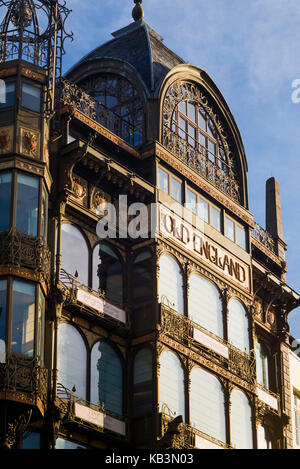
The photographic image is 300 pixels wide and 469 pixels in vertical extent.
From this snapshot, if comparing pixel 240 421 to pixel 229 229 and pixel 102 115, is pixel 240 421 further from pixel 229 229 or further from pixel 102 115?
pixel 102 115

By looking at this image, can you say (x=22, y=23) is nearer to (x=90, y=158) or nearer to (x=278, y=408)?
(x=90, y=158)

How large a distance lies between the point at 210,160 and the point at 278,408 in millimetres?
11535

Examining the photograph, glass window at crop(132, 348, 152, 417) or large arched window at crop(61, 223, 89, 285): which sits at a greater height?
large arched window at crop(61, 223, 89, 285)

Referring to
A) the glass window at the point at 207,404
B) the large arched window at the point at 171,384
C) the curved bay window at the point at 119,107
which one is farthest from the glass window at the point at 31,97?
the glass window at the point at 207,404

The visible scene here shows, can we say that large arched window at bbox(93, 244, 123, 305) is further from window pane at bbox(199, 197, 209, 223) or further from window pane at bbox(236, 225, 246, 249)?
window pane at bbox(236, 225, 246, 249)

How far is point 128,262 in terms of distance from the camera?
4694cm

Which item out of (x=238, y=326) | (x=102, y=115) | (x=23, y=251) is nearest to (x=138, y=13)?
(x=102, y=115)

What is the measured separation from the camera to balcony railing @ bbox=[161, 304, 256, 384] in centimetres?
4553

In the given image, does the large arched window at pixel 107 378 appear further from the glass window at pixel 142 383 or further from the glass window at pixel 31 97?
the glass window at pixel 31 97

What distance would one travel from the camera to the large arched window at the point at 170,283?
46116mm

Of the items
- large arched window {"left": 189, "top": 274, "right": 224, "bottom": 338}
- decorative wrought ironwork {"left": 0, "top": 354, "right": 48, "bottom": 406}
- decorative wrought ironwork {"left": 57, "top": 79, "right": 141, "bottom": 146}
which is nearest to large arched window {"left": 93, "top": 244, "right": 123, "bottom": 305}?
large arched window {"left": 189, "top": 274, "right": 224, "bottom": 338}

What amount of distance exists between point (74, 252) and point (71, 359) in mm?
4271

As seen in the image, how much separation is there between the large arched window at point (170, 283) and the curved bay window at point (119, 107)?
562 centimetres

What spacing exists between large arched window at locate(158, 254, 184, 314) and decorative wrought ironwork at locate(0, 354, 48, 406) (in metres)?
8.17
